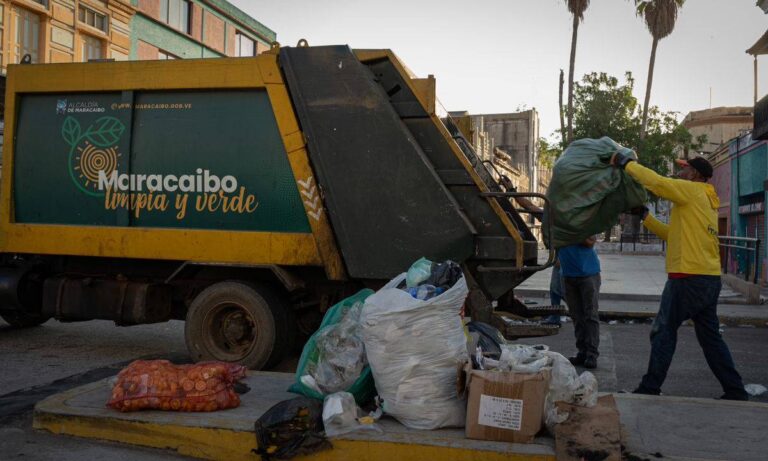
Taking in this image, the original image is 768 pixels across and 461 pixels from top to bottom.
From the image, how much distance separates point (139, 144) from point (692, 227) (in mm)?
4295

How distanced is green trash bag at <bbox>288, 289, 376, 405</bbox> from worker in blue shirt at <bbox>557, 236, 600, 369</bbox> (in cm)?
249

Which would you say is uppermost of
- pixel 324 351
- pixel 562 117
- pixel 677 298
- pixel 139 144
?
pixel 562 117

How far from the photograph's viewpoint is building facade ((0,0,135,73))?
19547 mm

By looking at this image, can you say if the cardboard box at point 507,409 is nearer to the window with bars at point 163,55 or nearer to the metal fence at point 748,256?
the metal fence at point 748,256

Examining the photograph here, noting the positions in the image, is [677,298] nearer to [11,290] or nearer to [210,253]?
[210,253]

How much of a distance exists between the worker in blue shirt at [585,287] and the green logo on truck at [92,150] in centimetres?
385

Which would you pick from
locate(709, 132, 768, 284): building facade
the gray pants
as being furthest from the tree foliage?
the gray pants

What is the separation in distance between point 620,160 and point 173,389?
330 cm

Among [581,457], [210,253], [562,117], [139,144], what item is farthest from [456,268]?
[562,117]

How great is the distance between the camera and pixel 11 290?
6430 millimetres

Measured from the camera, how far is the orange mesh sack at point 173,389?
157 inches

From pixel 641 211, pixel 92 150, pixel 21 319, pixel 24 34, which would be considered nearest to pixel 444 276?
pixel 641 211

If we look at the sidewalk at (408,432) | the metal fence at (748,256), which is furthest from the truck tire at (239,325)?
the metal fence at (748,256)

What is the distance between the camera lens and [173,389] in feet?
13.2
